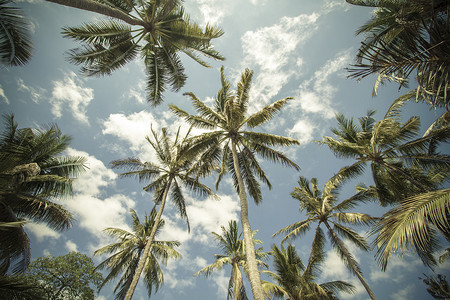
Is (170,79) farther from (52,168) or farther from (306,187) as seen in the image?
(306,187)

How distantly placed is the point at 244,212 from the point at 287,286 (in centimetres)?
825

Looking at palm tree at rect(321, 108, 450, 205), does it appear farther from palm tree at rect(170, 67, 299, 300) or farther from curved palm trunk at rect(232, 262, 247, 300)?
curved palm trunk at rect(232, 262, 247, 300)

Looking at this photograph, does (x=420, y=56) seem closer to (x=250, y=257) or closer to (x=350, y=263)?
(x=250, y=257)

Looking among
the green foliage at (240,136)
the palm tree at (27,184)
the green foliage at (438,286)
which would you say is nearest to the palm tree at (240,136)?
the green foliage at (240,136)

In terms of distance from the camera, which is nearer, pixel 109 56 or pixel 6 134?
pixel 6 134

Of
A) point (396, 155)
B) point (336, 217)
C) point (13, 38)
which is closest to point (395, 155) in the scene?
point (396, 155)

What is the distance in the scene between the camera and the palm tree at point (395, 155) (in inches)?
383

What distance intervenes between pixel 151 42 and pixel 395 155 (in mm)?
14399

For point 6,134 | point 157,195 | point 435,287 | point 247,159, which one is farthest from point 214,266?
point 435,287

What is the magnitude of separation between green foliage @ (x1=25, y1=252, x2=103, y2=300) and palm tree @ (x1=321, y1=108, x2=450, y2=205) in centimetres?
1546

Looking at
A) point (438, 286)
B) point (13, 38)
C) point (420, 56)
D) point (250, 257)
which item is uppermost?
point (13, 38)

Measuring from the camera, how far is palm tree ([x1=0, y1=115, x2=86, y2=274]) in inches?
328

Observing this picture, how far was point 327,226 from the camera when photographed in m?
13.6

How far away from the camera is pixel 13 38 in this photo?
578cm
